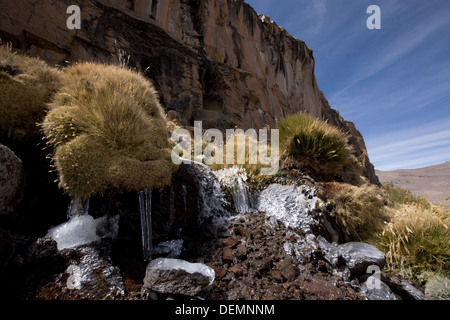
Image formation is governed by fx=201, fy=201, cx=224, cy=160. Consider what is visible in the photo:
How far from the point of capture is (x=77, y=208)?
2.90m

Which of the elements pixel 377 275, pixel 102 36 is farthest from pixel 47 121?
pixel 102 36

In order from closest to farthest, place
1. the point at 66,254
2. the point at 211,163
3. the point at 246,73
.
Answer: the point at 66,254 < the point at 211,163 < the point at 246,73

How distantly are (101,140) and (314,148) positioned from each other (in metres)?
4.77

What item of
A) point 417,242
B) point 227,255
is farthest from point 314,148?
point 227,255

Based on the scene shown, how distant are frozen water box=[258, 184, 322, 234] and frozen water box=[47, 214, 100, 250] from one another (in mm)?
3118

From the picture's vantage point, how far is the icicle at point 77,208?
2.90m

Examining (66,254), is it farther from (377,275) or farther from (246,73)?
(246,73)

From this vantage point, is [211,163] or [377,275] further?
[211,163]

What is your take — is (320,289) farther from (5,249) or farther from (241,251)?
(5,249)

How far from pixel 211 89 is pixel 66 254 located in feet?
45.9

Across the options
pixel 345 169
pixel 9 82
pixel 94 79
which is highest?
pixel 94 79
